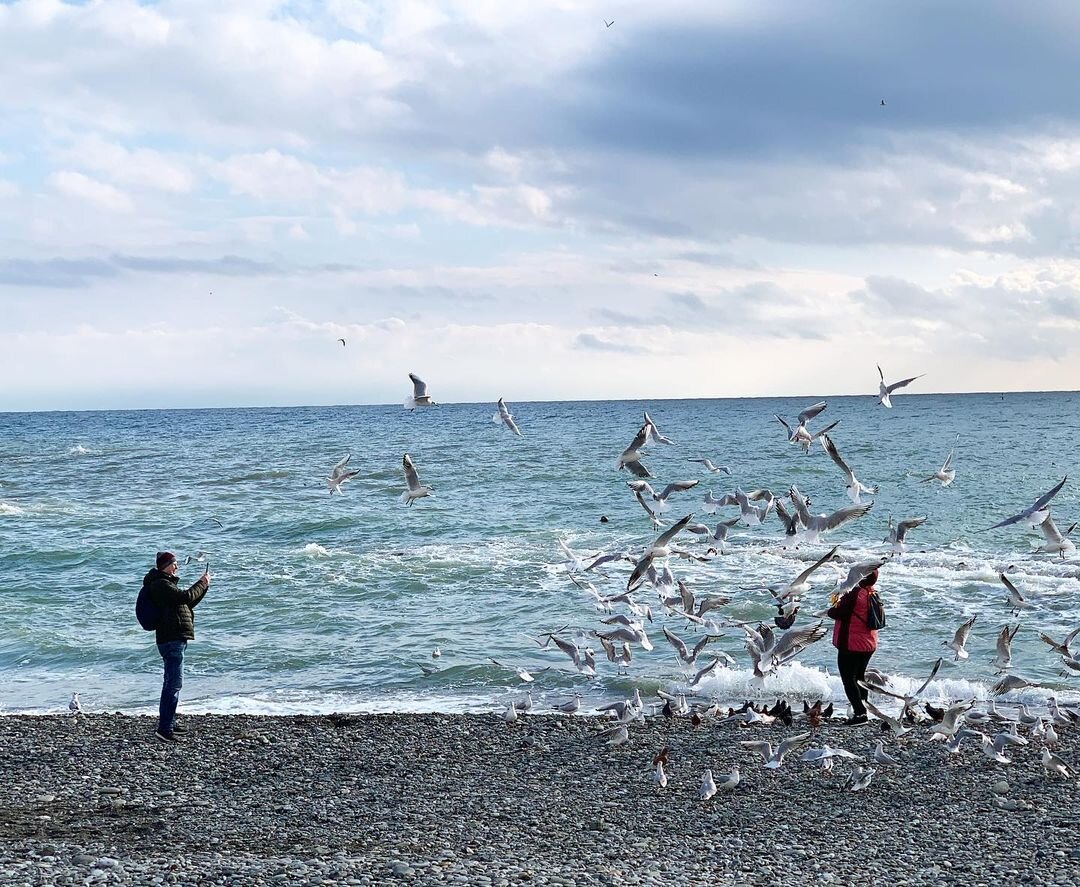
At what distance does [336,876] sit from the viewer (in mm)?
7875

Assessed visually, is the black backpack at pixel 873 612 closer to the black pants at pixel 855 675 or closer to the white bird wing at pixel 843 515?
the black pants at pixel 855 675

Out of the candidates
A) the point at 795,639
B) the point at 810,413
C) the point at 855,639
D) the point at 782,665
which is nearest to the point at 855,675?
the point at 855,639

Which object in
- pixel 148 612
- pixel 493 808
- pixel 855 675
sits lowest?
pixel 493 808

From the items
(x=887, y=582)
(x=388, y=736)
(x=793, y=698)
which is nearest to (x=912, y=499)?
(x=887, y=582)

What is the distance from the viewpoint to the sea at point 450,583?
15.2 m

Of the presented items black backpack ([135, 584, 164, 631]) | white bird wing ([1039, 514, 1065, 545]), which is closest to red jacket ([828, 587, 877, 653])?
white bird wing ([1039, 514, 1065, 545])

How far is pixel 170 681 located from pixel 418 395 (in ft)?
13.4

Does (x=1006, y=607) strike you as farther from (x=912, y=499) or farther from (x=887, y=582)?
(x=912, y=499)

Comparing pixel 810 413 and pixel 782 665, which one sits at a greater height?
pixel 810 413

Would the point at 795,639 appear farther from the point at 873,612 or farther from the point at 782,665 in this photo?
the point at 782,665

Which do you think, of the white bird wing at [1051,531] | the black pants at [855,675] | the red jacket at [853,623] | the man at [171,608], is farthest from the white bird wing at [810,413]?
the man at [171,608]

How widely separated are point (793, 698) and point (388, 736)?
5.13 m

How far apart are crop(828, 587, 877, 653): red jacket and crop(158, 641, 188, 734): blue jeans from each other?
22.6 feet

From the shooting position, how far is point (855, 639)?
12.4 metres
